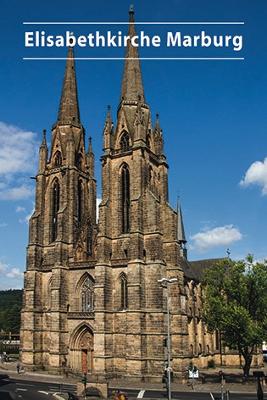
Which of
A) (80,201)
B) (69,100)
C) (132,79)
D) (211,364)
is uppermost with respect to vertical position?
(132,79)

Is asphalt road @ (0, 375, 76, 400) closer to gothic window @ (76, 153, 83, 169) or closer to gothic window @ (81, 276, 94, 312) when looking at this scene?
gothic window @ (81, 276, 94, 312)

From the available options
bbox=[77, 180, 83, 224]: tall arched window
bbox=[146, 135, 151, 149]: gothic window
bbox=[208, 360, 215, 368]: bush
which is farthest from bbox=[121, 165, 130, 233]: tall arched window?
bbox=[208, 360, 215, 368]: bush

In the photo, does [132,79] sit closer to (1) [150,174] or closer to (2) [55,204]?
(1) [150,174]

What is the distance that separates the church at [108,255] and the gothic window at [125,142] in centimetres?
12

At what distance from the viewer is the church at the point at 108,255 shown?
42156 millimetres

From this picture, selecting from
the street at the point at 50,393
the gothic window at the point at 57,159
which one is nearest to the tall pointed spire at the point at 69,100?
the gothic window at the point at 57,159

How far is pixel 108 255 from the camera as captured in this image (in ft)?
149

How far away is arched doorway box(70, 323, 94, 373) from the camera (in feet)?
152

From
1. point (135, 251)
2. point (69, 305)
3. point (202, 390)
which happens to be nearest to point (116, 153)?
point (135, 251)

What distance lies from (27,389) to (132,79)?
117 ft

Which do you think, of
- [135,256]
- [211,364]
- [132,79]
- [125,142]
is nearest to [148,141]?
[125,142]

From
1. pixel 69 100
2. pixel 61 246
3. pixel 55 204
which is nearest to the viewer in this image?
pixel 61 246

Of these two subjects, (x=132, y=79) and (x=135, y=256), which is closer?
(x=135, y=256)

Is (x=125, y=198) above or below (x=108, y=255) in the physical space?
above
